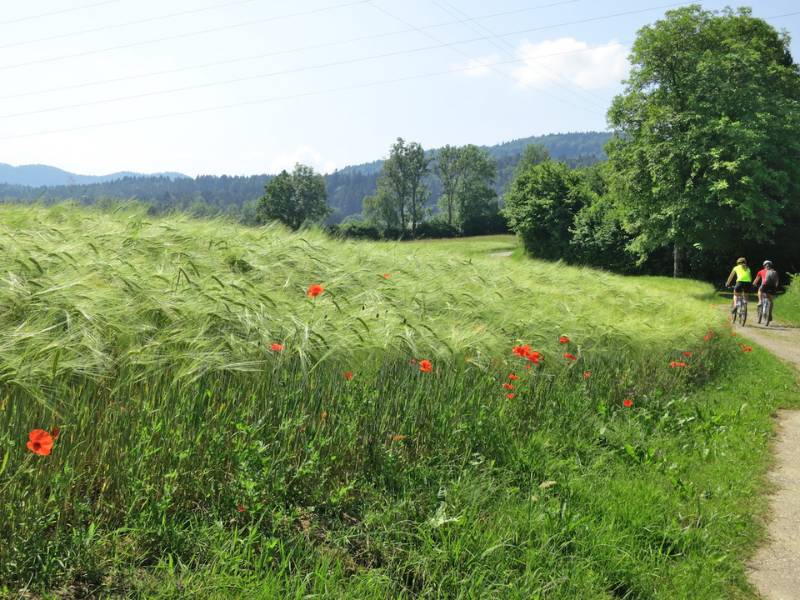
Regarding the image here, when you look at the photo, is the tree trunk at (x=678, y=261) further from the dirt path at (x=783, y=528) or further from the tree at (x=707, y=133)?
the dirt path at (x=783, y=528)

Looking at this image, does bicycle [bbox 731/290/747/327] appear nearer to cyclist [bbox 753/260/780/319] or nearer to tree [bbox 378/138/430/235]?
cyclist [bbox 753/260/780/319]

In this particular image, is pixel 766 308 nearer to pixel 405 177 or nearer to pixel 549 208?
pixel 549 208

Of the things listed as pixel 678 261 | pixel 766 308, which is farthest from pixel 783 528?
pixel 678 261

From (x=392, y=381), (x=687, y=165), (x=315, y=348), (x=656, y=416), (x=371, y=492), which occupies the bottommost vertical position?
(x=656, y=416)

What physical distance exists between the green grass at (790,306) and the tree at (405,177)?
89.7m

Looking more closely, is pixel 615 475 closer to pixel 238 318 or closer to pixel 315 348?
pixel 315 348

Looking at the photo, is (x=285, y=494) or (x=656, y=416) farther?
(x=656, y=416)

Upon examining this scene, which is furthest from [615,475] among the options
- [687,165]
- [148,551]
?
[687,165]

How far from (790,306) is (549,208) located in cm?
2350

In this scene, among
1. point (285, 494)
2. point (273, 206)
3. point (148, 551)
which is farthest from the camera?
point (273, 206)

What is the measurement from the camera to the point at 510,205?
47156 mm

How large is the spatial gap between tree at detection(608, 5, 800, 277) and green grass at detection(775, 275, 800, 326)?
5245 millimetres

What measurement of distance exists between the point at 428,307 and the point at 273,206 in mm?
89773

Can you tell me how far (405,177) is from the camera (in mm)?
111125
